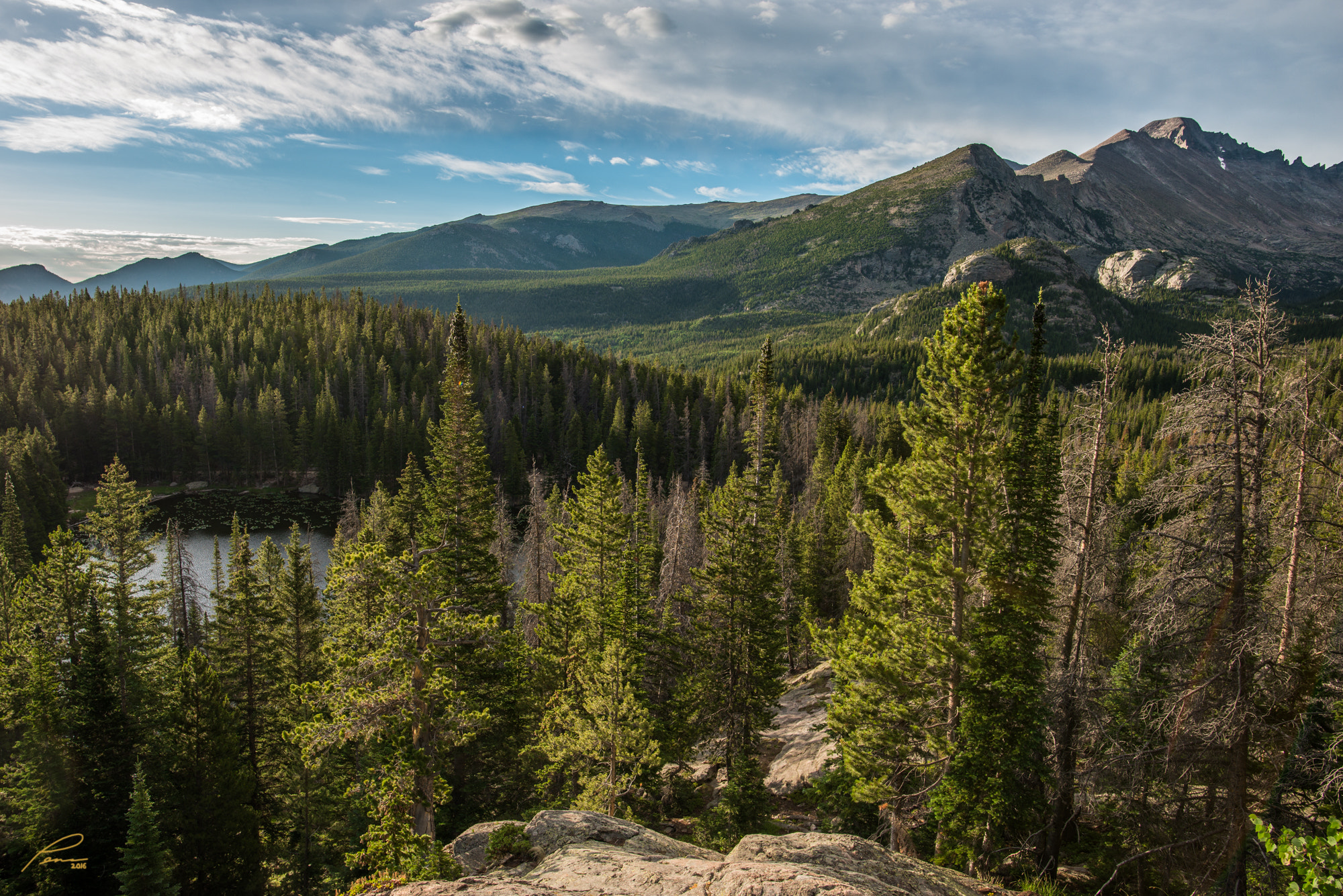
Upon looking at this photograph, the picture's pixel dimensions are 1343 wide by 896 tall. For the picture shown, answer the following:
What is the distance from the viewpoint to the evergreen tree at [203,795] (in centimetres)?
2480

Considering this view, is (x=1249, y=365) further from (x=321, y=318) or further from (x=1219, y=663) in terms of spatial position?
(x=321, y=318)

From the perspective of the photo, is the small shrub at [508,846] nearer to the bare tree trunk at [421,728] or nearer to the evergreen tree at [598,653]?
the bare tree trunk at [421,728]

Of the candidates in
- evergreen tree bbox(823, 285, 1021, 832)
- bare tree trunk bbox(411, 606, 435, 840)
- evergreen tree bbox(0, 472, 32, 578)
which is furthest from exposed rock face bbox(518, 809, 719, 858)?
evergreen tree bbox(0, 472, 32, 578)

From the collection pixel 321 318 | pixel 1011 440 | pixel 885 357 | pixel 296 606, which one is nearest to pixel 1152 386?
pixel 885 357

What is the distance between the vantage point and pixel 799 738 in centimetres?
3500

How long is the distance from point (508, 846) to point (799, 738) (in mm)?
23975

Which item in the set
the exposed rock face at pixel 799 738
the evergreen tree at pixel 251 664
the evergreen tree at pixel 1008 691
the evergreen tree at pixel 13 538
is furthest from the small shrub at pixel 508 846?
the evergreen tree at pixel 13 538

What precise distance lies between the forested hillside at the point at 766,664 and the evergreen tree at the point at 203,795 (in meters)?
0.11

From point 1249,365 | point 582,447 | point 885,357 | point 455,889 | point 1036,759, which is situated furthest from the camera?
point 885,357

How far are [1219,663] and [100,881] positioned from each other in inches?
1415

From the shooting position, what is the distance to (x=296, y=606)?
32.6 m

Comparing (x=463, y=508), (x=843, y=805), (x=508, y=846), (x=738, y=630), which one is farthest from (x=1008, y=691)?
(x=463, y=508)

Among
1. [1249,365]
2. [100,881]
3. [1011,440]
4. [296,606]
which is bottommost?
[100,881]

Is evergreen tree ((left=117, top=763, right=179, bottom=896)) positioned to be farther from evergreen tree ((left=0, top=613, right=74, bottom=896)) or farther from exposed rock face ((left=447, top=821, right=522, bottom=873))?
exposed rock face ((left=447, top=821, right=522, bottom=873))
